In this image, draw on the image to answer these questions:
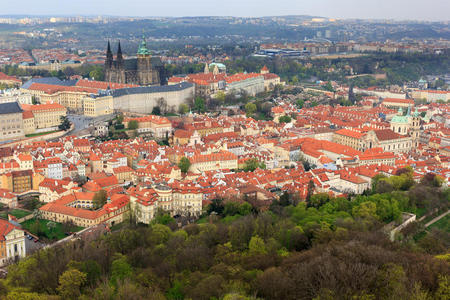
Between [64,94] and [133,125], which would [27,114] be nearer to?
[133,125]

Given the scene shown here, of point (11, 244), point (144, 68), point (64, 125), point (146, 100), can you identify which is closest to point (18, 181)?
point (11, 244)

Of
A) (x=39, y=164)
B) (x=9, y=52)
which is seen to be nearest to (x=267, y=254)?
(x=39, y=164)

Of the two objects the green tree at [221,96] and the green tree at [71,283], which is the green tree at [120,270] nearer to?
the green tree at [71,283]

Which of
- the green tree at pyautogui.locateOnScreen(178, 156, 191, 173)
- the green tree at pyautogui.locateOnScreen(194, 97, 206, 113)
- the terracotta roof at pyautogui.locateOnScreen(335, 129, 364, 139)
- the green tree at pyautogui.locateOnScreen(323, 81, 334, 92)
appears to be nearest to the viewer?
the green tree at pyautogui.locateOnScreen(178, 156, 191, 173)

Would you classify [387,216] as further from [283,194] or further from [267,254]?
[267,254]

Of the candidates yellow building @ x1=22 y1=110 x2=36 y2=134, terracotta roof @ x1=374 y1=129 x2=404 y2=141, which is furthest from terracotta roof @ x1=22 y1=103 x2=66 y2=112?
terracotta roof @ x1=374 y1=129 x2=404 y2=141

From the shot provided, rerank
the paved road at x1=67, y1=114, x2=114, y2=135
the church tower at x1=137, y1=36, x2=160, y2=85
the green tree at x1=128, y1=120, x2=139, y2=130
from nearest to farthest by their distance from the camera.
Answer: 1. the green tree at x1=128, y1=120, x2=139, y2=130
2. the paved road at x1=67, y1=114, x2=114, y2=135
3. the church tower at x1=137, y1=36, x2=160, y2=85

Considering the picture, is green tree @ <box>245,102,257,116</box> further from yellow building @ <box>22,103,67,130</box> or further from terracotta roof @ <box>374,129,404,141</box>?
yellow building @ <box>22,103,67,130</box>
